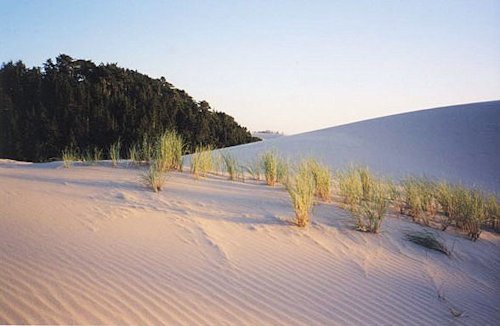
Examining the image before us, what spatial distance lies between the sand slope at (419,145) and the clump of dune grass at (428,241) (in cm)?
740

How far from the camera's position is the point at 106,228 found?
3.86 metres

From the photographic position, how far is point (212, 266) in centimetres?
330

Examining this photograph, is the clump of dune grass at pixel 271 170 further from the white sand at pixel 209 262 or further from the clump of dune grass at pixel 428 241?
Result: the clump of dune grass at pixel 428 241

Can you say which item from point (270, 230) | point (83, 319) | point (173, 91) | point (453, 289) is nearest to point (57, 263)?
point (83, 319)

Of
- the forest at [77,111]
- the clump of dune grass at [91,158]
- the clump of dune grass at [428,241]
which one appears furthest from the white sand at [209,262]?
the forest at [77,111]

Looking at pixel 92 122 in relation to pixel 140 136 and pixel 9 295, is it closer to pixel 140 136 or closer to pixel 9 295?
pixel 140 136

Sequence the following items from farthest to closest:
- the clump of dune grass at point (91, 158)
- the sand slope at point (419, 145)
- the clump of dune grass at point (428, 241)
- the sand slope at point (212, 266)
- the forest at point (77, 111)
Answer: the forest at point (77, 111)
the sand slope at point (419, 145)
the clump of dune grass at point (91, 158)
the clump of dune grass at point (428, 241)
the sand slope at point (212, 266)

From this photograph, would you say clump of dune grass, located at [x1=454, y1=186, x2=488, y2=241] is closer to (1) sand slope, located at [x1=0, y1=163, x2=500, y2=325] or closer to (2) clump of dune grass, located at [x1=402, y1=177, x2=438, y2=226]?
(1) sand slope, located at [x1=0, y1=163, x2=500, y2=325]

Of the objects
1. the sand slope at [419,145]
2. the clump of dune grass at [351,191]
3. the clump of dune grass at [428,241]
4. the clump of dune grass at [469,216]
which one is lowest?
the clump of dune grass at [428,241]

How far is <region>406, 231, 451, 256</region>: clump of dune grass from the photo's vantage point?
461 centimetres

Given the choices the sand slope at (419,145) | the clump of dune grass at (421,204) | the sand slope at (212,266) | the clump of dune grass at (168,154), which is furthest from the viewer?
the sand slope at (419,145)

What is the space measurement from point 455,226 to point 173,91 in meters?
15.0

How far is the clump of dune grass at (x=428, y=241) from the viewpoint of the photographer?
4.61 m

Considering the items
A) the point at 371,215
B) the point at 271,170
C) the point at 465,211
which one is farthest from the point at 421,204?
the point at 271,170
